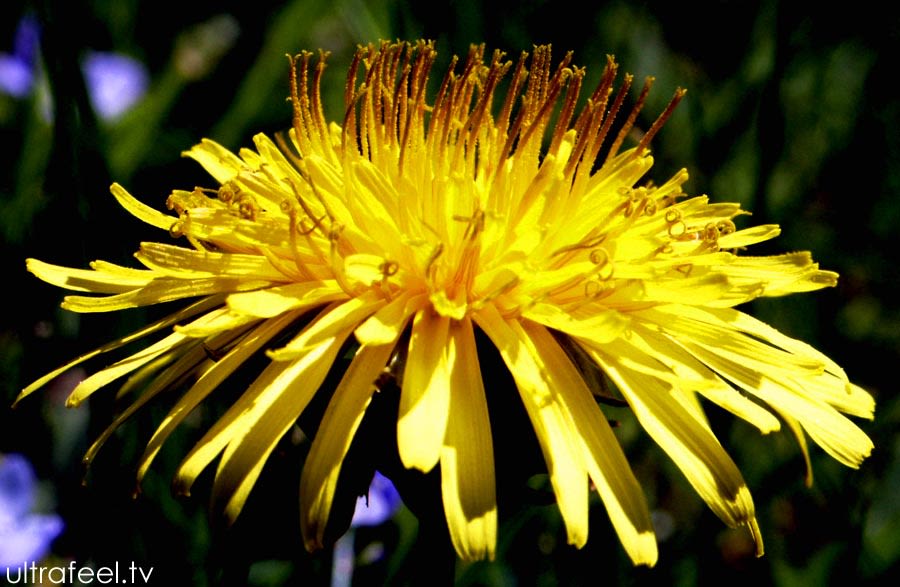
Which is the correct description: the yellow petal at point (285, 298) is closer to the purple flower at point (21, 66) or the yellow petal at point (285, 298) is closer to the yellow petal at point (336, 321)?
the yellow petal at point (336, 321)

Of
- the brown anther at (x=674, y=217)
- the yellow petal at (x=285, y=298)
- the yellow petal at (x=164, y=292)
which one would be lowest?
the brown anther at (x=674, y=217)

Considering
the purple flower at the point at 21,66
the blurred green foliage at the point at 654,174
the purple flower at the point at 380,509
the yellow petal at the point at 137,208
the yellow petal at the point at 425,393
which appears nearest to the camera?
the yellow petal at the point at 425,393

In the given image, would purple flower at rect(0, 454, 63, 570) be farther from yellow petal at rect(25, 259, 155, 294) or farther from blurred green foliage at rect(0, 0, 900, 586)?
yellow petal at rect(25, 259, 155, 294)

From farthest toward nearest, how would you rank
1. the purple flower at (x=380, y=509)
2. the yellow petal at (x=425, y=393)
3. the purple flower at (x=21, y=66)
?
the purple flower at (x=21, y=66)
the purple flower at (x=380, y=509)
the yellow petal at (x=425, y=393)

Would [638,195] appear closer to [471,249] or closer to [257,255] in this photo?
[471,249]

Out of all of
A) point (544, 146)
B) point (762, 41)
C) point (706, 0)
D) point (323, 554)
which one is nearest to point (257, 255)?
point (323, 554)

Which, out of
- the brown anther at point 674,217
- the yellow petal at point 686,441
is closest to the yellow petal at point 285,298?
the yellow petal at point 686,441
